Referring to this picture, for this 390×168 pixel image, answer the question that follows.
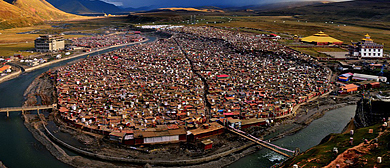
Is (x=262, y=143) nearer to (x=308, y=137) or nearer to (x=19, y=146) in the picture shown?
(x=308, y=137)

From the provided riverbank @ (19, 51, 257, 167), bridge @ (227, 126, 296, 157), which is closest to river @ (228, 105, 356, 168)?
bridge @ (227, 126, 296, 157)

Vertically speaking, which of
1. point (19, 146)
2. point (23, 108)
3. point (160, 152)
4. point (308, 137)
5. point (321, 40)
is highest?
point (321, 40)

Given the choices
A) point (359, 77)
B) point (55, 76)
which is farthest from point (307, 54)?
point (55, 76)

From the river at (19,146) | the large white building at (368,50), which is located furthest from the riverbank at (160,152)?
the large white building at (368,50)

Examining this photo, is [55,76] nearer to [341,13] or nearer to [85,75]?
[85,75]

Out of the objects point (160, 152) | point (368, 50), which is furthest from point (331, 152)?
point (368, 50)

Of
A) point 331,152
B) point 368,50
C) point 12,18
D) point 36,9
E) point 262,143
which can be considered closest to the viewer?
point 331,152
